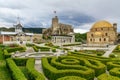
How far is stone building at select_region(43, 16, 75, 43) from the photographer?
94.8m

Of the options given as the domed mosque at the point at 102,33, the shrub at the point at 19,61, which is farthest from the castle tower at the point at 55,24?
the shrub at the point at 19,61

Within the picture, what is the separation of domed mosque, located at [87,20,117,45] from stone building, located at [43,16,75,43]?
1291 centimetres

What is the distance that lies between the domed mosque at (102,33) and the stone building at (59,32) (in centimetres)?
1291

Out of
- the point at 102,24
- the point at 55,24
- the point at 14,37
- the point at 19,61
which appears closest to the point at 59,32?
the point at 55,24

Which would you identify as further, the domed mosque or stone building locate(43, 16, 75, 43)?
stone building locate(43, 16, 75, 43)

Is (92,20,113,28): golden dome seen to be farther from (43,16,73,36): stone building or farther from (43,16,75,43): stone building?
(43,16,73,36): stone building

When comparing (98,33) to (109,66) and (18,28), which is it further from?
(109,66)

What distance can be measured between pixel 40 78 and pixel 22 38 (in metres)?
70.9

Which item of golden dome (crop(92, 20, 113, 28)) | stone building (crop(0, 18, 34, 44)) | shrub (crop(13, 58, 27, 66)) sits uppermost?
golden dome (crop(92, 20, 113, 28))

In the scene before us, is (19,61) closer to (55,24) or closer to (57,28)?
(57,28)

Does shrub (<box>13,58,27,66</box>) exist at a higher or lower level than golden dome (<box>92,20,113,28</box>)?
lower

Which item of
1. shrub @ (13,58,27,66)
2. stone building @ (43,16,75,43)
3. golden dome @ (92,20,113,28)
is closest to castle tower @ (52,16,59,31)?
stone building @ (43,16,75,43)

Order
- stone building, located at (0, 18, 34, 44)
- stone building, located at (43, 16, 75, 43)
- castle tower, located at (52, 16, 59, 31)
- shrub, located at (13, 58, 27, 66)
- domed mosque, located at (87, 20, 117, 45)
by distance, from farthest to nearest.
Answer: castle tower, located at (52, 16, 59, 31)
stone building, located at (43, 16, 75, 43)
domed mosque, located at (87, 20, 117, 45)
stone building, located at (0, 18, 34, 44)
shrub, located at (13, 58, 27, 66)

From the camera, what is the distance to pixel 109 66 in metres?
19.2
